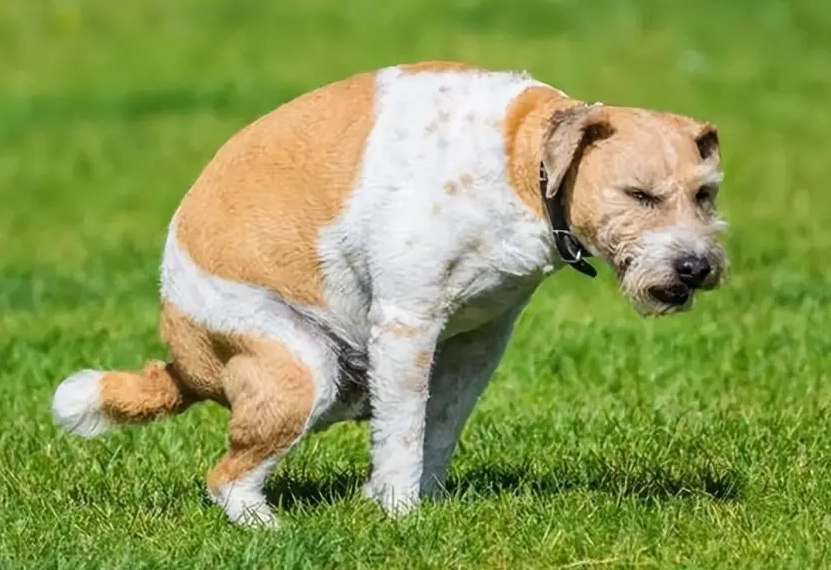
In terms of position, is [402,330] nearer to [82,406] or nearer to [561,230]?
A: [561,230]

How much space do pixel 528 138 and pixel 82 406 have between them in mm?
1842

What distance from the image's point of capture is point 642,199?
6305mm

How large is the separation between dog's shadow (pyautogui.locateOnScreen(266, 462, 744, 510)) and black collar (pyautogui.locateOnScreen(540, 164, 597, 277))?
894 mm

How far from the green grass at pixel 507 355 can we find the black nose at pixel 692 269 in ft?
2.73

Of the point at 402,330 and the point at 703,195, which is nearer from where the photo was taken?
the point at 703,195

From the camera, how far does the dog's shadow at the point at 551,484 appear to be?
694 cm

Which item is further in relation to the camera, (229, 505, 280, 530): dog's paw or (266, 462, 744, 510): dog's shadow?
(266, 462, 744, 510): dog's shadow

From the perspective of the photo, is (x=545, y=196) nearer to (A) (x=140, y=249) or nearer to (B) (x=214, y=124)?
(A) (x=140, y=249)

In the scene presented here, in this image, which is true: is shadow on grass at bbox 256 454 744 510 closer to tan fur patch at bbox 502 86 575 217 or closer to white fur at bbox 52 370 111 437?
white fur at bbox 52 370 111 437

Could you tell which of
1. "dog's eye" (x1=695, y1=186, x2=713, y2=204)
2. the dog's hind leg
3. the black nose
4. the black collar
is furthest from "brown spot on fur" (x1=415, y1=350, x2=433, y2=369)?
"dog's eye" (x1=695, y1=186, x2=713, y2=204)

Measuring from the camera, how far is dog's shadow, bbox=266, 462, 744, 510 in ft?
22.8

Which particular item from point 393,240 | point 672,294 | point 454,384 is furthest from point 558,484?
point 393,240

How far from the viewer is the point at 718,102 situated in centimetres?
1947

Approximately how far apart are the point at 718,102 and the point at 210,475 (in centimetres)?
1346
